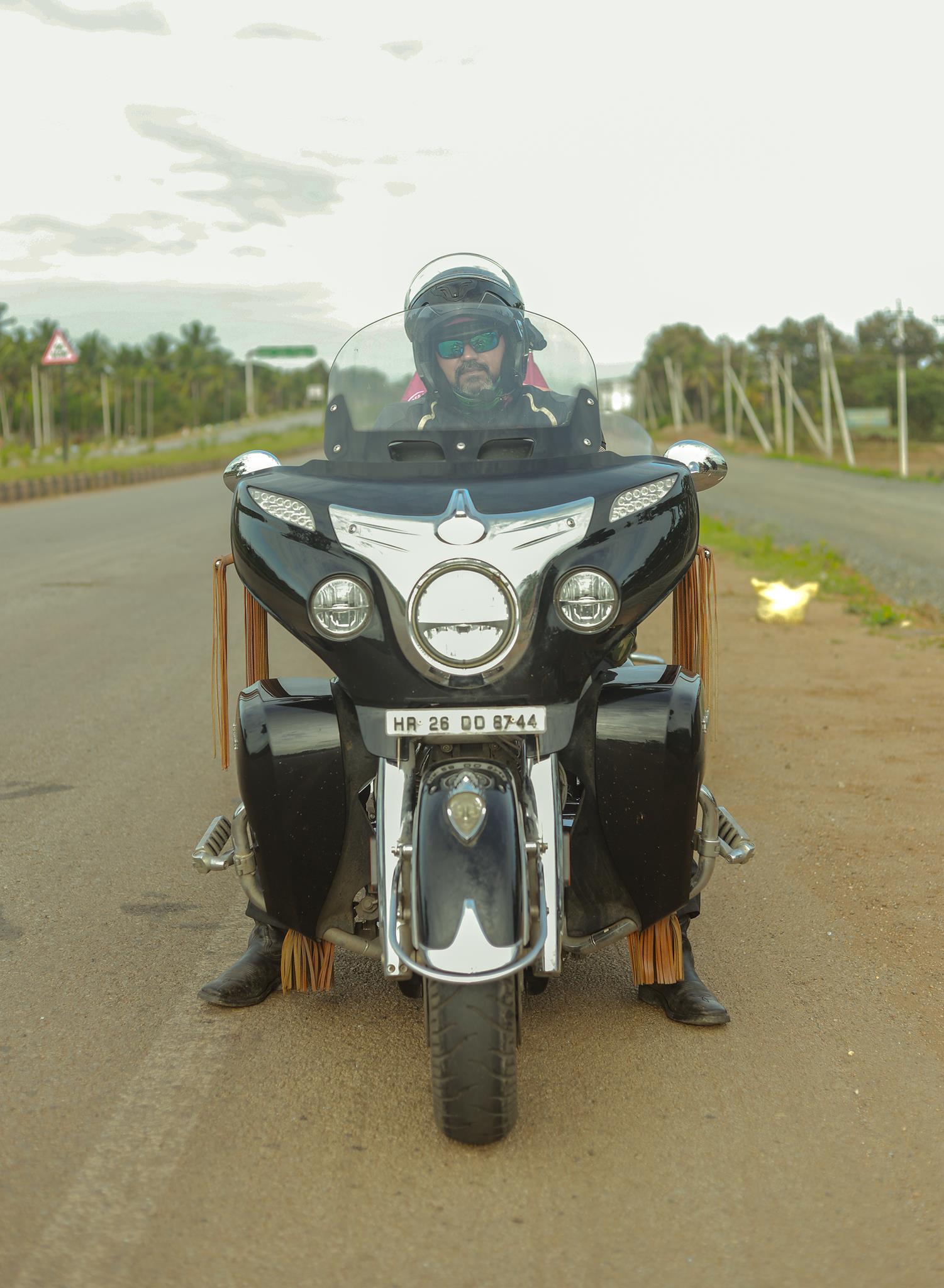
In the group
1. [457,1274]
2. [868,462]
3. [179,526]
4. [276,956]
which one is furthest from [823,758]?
[868,462]

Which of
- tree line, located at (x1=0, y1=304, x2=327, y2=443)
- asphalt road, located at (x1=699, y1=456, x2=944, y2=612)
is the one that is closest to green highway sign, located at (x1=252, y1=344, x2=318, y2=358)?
tree line, located at (x1=0, y1=304, x2=327, y2=443)

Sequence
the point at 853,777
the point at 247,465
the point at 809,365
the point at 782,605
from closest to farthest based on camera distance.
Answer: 1. the point at 247,465
2. the point at 853,777
3. the point at 782,605
4. the point at 809,365

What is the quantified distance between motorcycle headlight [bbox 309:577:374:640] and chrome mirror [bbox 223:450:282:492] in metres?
0.52

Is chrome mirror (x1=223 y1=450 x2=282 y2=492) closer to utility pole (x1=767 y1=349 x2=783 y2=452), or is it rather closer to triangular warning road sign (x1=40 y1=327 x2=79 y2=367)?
triangular warning road sign (x1=40 y1=327 x2=79 y2=367)

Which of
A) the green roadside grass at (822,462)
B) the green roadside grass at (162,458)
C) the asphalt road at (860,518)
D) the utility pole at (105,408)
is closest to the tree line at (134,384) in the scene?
the utility pole at (105,408)

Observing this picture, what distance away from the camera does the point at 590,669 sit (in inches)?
116

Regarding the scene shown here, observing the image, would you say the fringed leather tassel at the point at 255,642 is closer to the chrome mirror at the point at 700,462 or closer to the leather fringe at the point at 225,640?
the leather fringe at the point at 225,640

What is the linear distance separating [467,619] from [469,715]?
0.20 metres

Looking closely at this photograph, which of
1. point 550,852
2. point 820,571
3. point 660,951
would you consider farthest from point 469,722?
point 820,571

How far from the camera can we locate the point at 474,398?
341 centimetres

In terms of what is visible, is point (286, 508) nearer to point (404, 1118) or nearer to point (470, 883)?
point (470, 883)

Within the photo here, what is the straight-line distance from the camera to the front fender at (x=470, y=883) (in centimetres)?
267

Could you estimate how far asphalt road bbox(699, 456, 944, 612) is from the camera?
17594 millimetres

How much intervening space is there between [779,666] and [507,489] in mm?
6424
